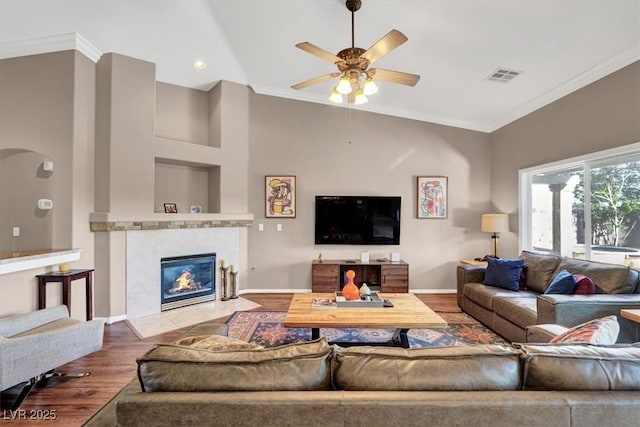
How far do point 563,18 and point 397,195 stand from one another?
309 centimetres

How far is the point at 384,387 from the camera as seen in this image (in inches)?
41.8

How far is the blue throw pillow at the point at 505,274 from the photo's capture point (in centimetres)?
369

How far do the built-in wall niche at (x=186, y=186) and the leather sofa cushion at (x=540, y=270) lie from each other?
14.7 ft

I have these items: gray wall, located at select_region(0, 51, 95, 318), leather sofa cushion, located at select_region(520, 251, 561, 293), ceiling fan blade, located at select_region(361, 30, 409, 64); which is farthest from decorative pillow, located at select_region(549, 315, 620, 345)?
gray wall, located at select_region(0, 51, 95, 318)

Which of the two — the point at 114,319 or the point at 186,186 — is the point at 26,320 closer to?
the point at 114,319

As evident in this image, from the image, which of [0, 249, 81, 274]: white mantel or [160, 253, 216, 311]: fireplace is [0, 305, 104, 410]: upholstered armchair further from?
[160, 253, 216, 311]: fireplace

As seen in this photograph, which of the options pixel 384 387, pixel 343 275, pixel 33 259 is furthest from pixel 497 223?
pixel 33 259

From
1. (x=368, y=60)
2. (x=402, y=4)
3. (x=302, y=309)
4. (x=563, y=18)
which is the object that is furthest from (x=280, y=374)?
(x=563, y=18)

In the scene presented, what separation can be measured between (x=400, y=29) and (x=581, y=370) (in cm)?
334

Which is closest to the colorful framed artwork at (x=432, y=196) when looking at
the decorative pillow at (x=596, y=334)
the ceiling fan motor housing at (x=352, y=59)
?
the ceiling fan motor housing at (x=352, y=59)

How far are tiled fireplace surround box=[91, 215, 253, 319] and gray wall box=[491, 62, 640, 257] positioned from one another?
15.3 feet

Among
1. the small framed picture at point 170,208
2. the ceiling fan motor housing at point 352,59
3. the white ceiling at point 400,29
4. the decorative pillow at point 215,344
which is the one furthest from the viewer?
the small framed picture at point 170,208

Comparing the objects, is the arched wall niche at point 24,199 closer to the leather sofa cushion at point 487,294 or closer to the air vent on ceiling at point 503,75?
the leather sofa cushion at point 487,294

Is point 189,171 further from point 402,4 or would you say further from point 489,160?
point 489,160
